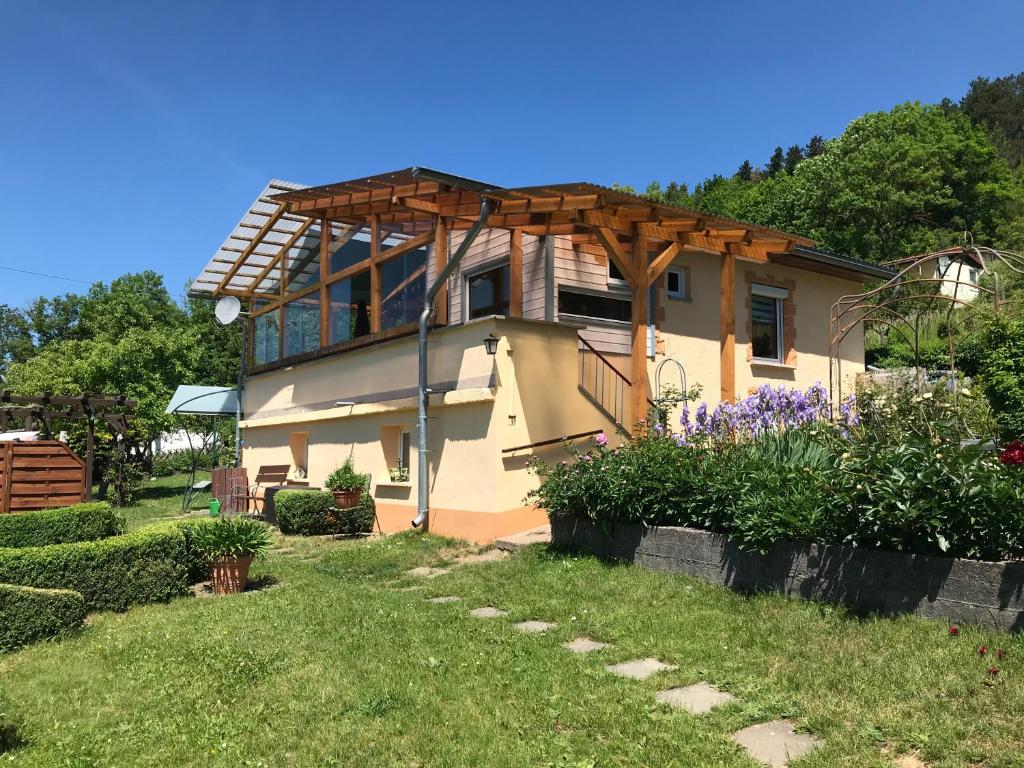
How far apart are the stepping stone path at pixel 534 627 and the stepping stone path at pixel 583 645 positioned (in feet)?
1.21

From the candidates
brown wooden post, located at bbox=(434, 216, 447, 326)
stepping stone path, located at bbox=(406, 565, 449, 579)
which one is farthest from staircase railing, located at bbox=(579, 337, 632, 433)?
stepping stone path, located at bbox=(406, 565, 449, 579)

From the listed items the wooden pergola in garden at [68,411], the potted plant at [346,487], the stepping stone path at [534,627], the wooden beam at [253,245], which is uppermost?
the wooden beam at [253,245]

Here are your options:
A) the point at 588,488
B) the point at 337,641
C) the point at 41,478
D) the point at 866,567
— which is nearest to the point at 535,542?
the point at 588,488

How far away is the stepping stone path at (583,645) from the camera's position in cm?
509

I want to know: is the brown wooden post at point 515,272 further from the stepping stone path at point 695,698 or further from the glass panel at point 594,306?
the stepping stone path at point 695,698

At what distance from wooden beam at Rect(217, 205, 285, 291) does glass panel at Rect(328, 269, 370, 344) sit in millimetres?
2144

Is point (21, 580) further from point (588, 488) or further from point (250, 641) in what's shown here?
point (588, 488)

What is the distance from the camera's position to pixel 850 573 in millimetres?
5023

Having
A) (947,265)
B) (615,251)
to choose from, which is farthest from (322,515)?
(947,265)

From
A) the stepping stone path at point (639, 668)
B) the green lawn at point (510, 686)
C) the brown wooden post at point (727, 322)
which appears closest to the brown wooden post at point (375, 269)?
the brown wooden post at point (727, 322)

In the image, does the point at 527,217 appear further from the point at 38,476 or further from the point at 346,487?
the point at 38,476

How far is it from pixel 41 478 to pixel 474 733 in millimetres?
12335

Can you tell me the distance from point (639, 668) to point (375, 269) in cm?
1034

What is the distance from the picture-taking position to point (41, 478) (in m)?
12.9
